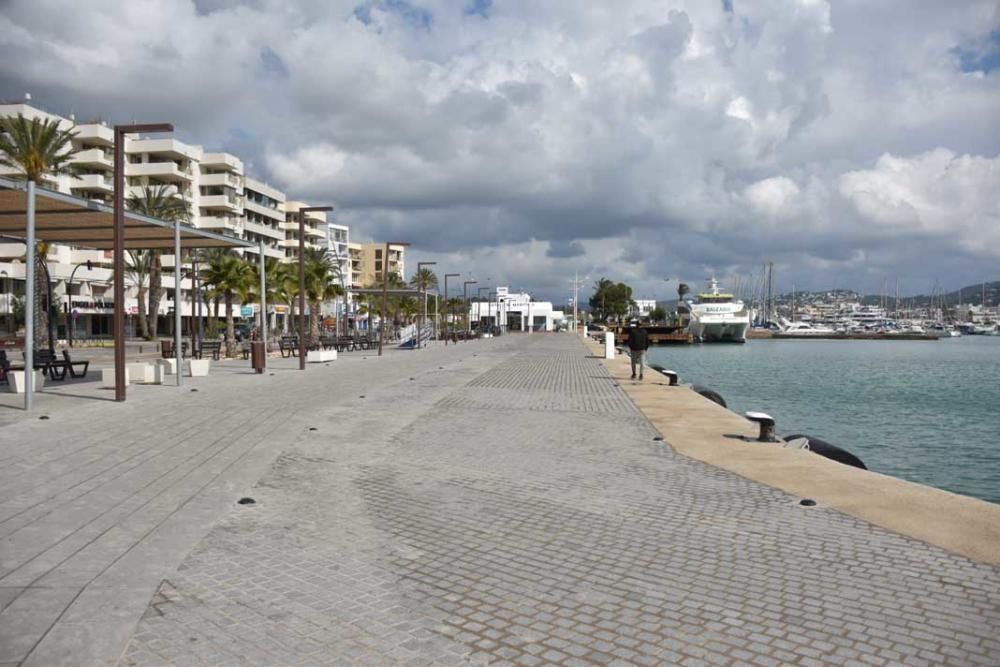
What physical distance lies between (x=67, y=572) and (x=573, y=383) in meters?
17.1

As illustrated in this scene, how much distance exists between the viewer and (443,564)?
5.28 m

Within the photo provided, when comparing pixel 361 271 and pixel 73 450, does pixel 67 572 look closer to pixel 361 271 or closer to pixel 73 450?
pixel 73 450

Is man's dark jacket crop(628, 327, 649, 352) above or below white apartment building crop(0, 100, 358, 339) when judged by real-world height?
below

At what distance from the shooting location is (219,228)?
78062 mm

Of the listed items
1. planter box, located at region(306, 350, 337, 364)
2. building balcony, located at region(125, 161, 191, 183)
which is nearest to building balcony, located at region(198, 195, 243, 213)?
building balcony, located at region(125, 161, 191, 183)

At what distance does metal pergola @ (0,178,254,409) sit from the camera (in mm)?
12852

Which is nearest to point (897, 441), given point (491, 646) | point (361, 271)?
point (491, 646)

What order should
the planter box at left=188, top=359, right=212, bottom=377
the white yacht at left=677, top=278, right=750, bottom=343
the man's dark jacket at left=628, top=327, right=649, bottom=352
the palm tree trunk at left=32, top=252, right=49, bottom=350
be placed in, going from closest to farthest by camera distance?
the planter box at left=188, top=359, right=212, bottom=377
the man's dark jacket at left=628, top=327, right=649, bottom=352
the palm tree trunk at left=32, top=252, right=49, bottom=350
the white yacht at left=677, top=278, right=750, bottom=343

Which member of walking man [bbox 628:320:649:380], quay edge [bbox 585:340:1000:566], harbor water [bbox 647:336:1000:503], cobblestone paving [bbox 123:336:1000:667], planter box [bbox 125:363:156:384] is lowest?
harbor water [bbox 647:336:1000:503]

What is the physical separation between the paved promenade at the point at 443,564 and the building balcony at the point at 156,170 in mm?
69960

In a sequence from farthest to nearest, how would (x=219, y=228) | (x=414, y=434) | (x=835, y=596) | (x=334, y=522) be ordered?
1. (x=219, y=228)
2. (x=414, y=434)
3. (x=334, y=522)
4. (x=835, y=596)

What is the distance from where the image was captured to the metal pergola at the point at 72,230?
42.2ft

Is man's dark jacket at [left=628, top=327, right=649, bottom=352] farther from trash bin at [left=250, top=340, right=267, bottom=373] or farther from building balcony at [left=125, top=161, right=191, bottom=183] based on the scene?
building balcony at [left=125, top=161, right=191, bottom=183]

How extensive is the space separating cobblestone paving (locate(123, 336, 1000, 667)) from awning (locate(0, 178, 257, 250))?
8040 mm
